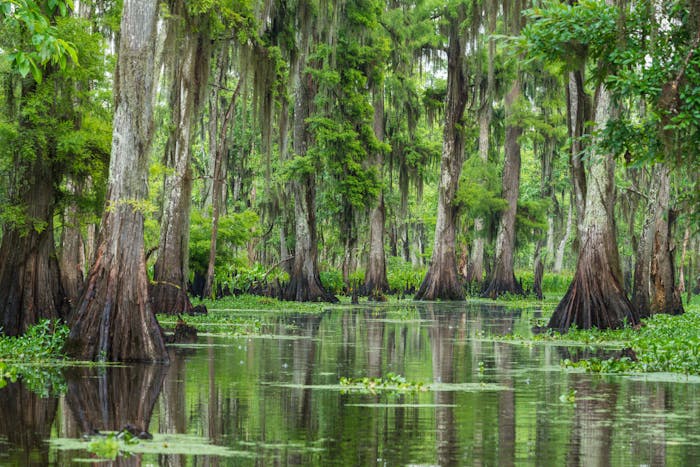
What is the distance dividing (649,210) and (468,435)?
2189 centimetres

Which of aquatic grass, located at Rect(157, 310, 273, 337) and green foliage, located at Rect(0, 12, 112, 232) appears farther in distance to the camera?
aquatic grass, located at Rect(157, 310, 273, 337)

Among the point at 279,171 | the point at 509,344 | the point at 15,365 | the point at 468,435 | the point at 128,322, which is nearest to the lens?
the point at 468,435

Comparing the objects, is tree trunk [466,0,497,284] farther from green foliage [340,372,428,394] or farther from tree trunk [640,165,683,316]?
green foliage [340,372,428,394]

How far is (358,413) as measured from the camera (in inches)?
349

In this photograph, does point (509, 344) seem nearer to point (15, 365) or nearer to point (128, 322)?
point (128, 322)

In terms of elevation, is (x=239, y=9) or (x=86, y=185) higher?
(x=239, y=9)

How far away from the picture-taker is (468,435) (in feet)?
25.1

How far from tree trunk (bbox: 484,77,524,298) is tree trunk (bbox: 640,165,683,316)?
16.3 meters

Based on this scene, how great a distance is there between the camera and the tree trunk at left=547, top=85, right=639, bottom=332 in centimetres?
1962

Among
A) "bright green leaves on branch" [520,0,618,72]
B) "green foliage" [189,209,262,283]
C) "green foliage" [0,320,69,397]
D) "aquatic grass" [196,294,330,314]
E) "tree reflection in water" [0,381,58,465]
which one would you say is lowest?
"tree reflection in water" [0,381,58,465]

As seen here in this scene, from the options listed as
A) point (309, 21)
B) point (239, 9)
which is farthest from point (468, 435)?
point (309, 21)

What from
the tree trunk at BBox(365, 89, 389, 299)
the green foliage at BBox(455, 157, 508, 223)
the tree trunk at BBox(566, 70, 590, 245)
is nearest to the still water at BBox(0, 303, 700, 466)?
the tree trunk at BBox(566, 70, 590, 245)

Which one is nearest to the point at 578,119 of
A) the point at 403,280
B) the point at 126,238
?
the point at 126,238

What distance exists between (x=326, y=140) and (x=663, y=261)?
1296 centimetres
